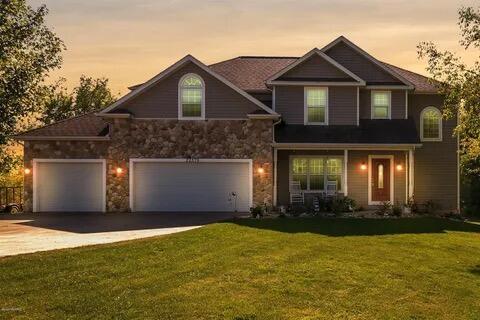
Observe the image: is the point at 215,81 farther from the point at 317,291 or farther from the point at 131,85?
the point at 317,291

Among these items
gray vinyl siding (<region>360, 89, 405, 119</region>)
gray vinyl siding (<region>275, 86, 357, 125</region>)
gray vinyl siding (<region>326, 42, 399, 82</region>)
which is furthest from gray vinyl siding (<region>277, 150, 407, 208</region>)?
gray vinyl siding (<region>326, 42, 399, 82</region>)

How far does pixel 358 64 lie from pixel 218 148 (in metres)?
8.57

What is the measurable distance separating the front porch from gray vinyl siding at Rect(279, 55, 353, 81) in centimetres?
358

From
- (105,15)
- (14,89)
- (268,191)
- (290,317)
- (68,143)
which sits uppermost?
(105,15)

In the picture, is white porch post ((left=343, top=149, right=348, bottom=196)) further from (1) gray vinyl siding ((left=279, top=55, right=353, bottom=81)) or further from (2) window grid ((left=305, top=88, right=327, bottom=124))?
(1) gray vinyl siding ((left=279, top=55, right=353, bottom=81))

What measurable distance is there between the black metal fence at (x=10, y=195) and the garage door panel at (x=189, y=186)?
29.7ft

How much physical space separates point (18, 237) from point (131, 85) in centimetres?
1449

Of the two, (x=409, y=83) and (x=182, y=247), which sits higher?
(x=409, y=83)

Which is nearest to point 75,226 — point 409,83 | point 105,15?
point 105,15

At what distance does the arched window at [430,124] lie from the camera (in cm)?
→ 2525

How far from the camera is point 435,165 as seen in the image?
25156 millimetres

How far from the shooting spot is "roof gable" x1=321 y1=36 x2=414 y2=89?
24438mm

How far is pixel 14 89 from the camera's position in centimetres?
2378

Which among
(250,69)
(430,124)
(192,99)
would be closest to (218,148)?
(192,99)
